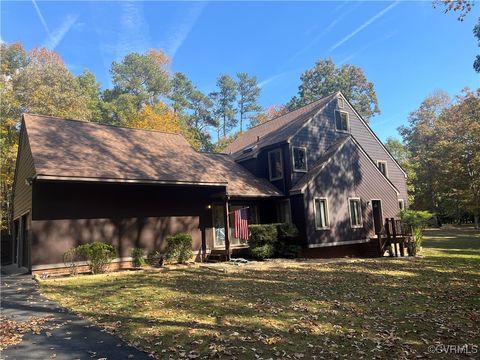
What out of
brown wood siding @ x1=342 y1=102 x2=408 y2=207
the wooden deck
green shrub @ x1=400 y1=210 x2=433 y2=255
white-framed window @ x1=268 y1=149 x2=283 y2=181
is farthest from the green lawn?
brown wood siding @ x1=342 y1=102 x2=408 y2=207

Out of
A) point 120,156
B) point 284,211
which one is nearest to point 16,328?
point 120,156

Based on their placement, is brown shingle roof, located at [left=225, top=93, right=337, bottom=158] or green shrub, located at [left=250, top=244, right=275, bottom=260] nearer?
green shrub, located at [left=250, top=244, right=275, bottom=260]

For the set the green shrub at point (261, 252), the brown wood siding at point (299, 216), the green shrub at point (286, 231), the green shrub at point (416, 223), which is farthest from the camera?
the brown wood siding at point (299, 216)

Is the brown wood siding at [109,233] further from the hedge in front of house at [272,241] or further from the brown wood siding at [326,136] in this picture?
the brown wood siding at [326,136]

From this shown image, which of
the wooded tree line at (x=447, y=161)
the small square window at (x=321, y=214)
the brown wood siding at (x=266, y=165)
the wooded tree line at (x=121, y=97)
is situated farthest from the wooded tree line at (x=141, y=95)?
the small square window at (x=321, y=214)

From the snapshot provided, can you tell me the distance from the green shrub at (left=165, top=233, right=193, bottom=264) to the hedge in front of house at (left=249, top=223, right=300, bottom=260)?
2.94 meters

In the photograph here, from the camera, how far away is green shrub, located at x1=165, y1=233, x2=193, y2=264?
15398 millimetres

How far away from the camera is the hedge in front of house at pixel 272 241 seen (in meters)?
16.6

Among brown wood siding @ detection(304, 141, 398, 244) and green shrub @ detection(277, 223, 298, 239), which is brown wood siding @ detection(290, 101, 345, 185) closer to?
brown wood siding @ detection(304, 141, 398, 244)

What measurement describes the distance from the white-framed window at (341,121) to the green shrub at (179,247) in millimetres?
12549

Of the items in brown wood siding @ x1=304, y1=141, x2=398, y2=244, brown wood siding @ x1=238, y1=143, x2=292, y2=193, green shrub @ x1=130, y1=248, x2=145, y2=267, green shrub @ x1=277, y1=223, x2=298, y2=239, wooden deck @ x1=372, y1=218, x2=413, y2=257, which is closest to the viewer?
green shrub @ x1=130, y1=248, x2=145, y2=267

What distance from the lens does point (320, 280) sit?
11289 millimetres

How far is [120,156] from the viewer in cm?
1598

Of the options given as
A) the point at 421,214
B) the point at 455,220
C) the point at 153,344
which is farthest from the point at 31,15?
the point at 455,220
